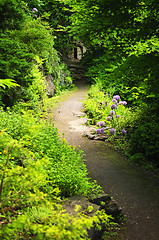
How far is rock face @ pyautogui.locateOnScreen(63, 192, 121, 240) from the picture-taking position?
3.04 metres

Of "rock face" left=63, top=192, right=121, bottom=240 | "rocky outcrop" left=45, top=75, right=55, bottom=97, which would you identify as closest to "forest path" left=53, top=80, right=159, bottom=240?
"rock face" left=63, top=192, right=121, bottom=240

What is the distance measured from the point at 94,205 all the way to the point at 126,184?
1.67 metres

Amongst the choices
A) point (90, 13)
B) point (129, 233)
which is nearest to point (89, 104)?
point (90, 13)

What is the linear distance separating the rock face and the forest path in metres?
0.37

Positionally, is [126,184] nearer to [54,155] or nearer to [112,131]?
[54,155]

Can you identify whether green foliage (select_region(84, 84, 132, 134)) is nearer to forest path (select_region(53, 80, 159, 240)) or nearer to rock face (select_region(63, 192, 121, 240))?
forest path (select_region(53, 80, 159, 240))

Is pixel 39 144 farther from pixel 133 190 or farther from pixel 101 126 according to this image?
pixel 101 126

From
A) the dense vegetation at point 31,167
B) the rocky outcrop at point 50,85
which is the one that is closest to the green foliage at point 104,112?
the dense vegetation at point 31,167

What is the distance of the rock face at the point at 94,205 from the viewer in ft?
9.97

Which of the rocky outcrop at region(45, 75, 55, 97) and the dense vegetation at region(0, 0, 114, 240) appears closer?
the dense vegetation at region(0, 0, 114, 240)

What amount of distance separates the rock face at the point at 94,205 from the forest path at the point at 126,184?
0.37 metres

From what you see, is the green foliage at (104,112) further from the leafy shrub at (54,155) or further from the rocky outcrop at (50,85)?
the leafy shrub at (54,155)

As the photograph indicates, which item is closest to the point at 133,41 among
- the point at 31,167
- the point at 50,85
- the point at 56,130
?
the point at 56,130

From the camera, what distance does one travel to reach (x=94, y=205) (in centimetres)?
335
